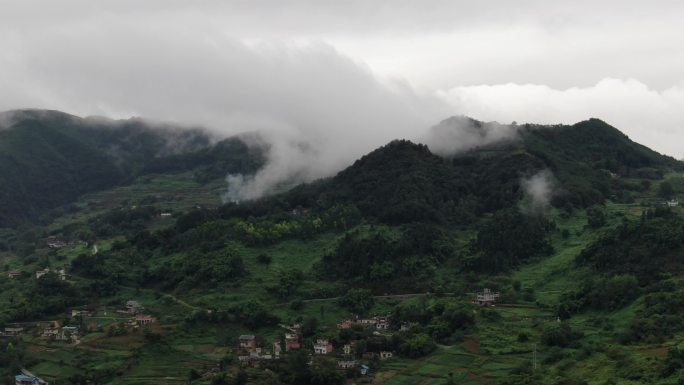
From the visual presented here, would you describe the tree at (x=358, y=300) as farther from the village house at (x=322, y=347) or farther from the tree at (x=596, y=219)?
the tree at (x=596, y=219)

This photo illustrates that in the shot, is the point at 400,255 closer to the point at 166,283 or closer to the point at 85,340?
the point at 166,283

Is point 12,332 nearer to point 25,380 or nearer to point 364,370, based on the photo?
point 25,380

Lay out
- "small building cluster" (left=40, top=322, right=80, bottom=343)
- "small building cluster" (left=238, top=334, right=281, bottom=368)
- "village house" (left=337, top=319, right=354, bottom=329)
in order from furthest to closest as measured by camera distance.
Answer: "small building cluster" (left=40, top=322, right=80, bottom=343) < "village house" (left=337, top=319, right=354, bottom=329) < "small building cluster" (left=238, top=334, right=281, bottom=368)

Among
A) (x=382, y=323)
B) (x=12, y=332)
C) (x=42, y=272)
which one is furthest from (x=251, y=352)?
(x=42, y=272)

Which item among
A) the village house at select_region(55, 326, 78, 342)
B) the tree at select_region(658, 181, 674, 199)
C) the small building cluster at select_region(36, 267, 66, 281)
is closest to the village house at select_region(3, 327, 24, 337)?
the village house at select_region(55, 326, 78, 342)

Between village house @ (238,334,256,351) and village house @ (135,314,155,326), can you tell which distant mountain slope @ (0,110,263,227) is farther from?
village house @ (238,334,256,351)

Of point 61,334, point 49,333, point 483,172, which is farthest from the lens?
point 483,172

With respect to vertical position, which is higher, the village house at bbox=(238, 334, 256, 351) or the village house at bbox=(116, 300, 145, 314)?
the village house at bbox=(116, 300, 145, 314)

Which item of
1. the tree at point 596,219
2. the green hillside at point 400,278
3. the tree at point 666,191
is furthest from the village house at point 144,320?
the tree at point 666,191
